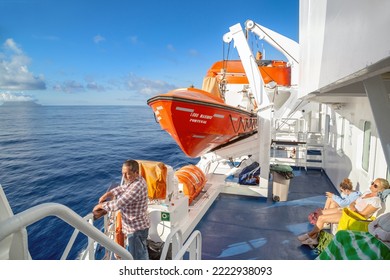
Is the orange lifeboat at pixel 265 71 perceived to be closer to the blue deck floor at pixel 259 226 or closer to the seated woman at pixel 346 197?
the blue deck floor at pixel 259 226

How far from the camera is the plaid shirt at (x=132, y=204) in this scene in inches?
84.7

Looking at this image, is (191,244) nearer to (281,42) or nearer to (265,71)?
(281,42)

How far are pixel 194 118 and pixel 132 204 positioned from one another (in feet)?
5.58

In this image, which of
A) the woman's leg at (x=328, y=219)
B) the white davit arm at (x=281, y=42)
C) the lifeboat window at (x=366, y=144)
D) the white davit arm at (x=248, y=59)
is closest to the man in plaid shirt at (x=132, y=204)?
the woman's leg at (x=328, y=219)

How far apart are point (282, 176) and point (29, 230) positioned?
15.1 ft

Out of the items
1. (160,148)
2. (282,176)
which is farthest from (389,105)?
(160,148)

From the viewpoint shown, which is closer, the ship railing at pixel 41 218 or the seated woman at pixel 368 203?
the ship railing at pixel 41 218

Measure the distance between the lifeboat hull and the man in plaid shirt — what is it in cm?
135

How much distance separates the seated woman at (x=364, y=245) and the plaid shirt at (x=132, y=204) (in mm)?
1428

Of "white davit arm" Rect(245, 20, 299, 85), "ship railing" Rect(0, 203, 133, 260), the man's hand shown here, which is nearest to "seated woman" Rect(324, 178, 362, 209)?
the man's hand

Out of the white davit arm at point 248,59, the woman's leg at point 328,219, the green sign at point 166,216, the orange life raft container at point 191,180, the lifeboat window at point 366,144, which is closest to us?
the green sign at point 166,216

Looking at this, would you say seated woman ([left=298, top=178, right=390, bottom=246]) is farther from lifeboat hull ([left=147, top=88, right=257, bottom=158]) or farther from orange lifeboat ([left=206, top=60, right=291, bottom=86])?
orange lifeboat ([left=206, top=60, right=291, bottom=86])

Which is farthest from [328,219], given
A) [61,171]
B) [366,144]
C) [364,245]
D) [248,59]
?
[61,171]

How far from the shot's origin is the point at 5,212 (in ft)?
2.38
